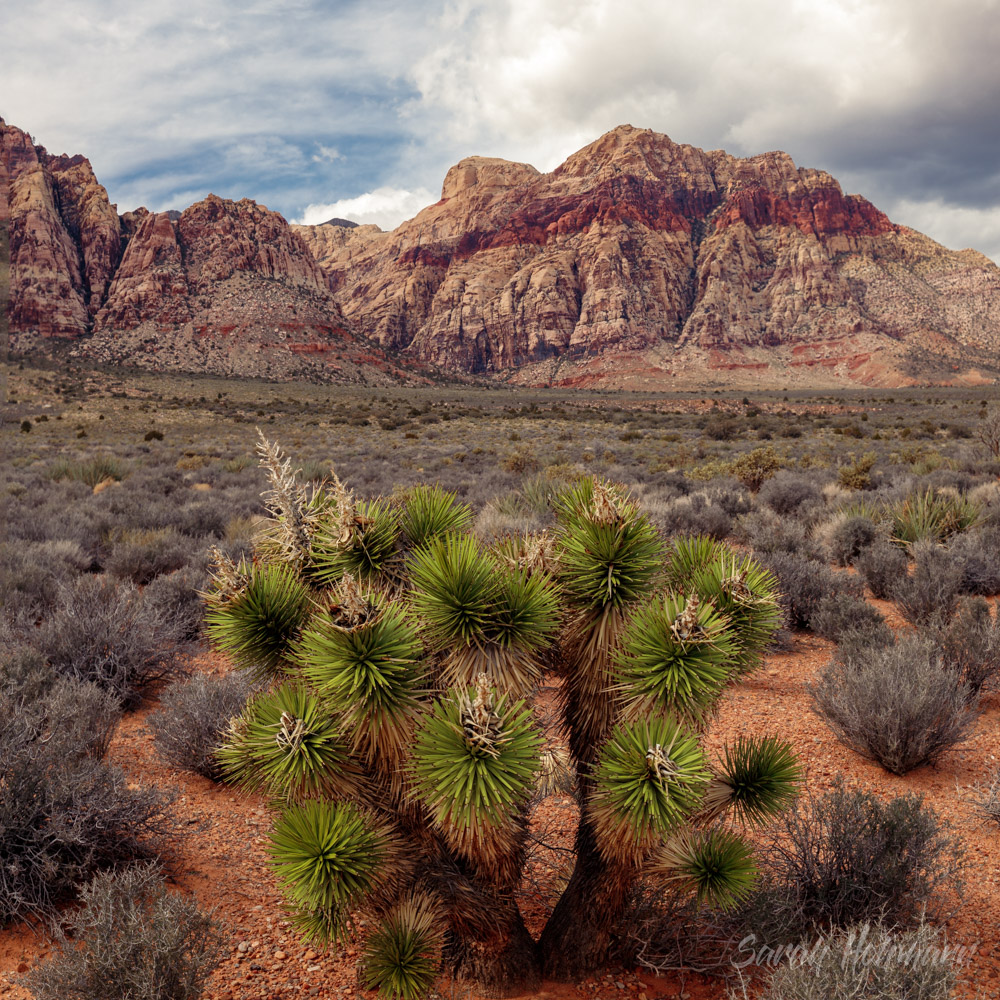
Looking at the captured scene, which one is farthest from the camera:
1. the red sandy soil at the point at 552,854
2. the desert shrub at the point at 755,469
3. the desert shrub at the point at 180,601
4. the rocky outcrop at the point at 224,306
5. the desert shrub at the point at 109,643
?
the rocky outcrop at the point at 224,306

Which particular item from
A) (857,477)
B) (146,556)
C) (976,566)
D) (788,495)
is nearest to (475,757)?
(976,566)

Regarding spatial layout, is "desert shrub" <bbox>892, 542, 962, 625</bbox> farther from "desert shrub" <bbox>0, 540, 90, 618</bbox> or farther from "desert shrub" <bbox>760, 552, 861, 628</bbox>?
"desert shrub" <bbox>0, 540, 90, 618</bbox>

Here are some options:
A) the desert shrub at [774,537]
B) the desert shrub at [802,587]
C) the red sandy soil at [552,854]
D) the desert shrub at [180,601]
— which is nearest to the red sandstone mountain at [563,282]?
the desert shrub at [180,601]

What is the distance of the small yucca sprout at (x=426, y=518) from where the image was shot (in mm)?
2635

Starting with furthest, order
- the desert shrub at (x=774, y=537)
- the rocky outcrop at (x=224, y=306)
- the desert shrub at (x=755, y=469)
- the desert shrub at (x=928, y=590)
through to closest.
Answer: the rocky outcrop at (x=224, y=306), the desert shrub at (x=755, y=469), the desert shrub at (x=774, y=537), the desert shrub at (x=928, y=590)

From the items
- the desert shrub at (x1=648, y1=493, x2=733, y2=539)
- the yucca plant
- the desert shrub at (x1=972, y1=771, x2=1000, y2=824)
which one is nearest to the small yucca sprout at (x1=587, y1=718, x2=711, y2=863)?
the desert shrub at (x1=972, y1=771, x2=1000, y2=824)

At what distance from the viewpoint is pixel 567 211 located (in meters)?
156

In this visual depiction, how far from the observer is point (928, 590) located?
7.22 meters

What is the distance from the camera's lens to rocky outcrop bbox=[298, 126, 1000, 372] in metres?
122

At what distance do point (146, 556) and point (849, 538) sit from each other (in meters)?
11.1

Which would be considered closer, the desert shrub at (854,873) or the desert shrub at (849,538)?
the desert shrub at (854,873)

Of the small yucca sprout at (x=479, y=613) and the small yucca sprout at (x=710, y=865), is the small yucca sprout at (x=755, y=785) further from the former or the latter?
the small yucca sprout at (x=479, y=613)

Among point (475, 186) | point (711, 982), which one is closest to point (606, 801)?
point (711, 982)

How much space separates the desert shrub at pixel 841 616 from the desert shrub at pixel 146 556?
350 inches
